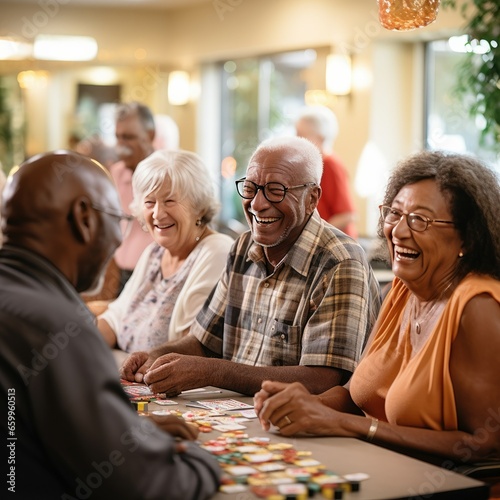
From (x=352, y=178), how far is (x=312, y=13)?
179 cm

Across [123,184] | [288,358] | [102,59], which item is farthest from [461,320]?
[102,59]

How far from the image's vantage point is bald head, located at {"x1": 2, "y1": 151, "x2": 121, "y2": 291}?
65.7 inches

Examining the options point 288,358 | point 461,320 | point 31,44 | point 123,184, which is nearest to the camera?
point 461,320

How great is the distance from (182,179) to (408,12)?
1.12 m

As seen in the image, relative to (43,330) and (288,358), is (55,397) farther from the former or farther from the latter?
(288,358)

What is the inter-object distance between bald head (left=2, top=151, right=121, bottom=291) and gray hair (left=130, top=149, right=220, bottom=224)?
1.91 m

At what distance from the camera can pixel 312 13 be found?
9.09 metres

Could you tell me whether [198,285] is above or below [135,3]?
below

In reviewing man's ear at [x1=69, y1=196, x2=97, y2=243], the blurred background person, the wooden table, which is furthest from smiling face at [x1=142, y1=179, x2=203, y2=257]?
the blurred background person

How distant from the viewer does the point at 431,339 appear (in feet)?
7.67

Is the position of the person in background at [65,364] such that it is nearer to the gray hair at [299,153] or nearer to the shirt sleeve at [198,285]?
the gray hair at [299,153]

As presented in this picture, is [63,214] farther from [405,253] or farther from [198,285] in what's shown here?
[198,285]

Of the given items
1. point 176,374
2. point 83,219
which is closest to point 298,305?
point 176,374

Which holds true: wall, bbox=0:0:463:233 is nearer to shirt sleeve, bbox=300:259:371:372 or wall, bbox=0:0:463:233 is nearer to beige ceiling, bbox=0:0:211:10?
beige ceiling, bbox=0:0:211:10
